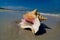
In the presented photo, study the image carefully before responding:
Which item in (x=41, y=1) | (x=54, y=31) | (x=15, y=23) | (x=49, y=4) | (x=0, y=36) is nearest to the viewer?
(x=0, y=36)

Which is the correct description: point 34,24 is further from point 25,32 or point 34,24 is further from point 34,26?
point 25,32

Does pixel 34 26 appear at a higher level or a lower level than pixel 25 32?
higher

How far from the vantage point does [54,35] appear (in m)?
3.24

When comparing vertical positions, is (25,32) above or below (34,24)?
below

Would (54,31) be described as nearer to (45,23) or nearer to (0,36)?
(45,23)

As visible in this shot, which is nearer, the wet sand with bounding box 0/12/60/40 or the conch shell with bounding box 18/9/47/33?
the wet sand with bounding box 0/12/60/40

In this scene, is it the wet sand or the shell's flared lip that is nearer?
the wet sand

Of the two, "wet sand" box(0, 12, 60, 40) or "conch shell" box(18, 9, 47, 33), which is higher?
"conch shell" box(18, 9, 47, 33)

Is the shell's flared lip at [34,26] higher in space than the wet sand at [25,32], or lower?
higher

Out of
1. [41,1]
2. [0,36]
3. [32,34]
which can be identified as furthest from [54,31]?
[41,1]

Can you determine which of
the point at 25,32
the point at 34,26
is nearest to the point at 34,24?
the point at 34,26

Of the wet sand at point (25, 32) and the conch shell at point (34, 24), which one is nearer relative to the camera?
the wet sand at point (25, 32)

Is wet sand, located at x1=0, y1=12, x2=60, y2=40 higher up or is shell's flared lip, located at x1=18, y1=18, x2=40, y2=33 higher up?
shell's flared lip, located at x1=18, y1=18, x2=40, y2=33

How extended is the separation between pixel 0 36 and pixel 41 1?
4.65 meters
